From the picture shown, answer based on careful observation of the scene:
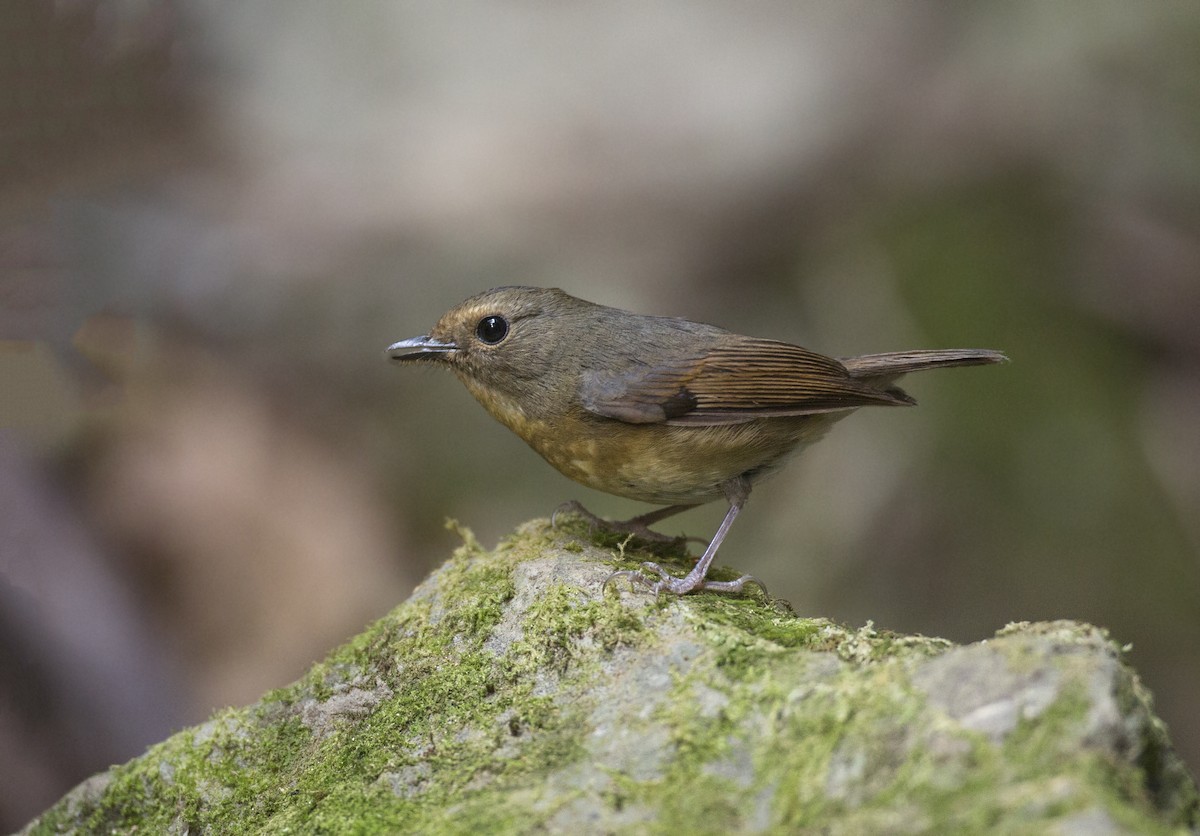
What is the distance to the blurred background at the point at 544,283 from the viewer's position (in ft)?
24.1

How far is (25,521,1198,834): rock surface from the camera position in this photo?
2172 mm

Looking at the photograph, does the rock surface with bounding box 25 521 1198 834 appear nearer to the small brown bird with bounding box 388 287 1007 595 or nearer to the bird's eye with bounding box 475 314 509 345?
the small brown bird with bounding box 388 287 1007 595

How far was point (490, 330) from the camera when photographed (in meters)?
4.54

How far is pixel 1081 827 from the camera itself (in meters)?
1.90

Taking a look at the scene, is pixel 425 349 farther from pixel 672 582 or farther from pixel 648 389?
pixel 672 582

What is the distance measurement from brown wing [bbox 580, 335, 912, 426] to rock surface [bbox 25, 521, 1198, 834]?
613 mm

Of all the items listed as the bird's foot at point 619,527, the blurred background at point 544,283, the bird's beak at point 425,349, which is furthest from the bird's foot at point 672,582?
the blurred background at point 544,283

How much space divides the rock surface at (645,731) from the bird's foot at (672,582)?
0.33 feet

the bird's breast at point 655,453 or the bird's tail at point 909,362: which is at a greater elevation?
the bird's tail at point 909,362

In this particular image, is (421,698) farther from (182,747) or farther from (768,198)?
(768,198)

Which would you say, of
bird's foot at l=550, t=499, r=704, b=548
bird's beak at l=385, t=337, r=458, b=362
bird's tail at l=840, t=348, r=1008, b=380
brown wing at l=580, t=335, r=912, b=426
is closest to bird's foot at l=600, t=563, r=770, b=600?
bird's foot at l=550, t=499, r=704, b=548

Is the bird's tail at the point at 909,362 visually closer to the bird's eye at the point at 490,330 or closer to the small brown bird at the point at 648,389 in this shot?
the small brown bird at the point at 648,389

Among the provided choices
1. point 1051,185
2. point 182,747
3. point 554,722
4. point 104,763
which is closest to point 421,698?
point 554,722

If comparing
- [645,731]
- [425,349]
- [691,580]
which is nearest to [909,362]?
[691,580]
